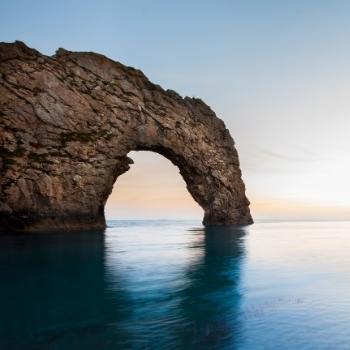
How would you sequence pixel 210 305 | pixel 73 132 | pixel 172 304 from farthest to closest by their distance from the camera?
pixel 73 132, pixel 172 304, pixel 210 305

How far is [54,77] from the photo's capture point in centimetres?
5700

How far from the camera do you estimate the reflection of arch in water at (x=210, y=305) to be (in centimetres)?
977

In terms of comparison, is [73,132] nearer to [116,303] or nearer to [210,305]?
[116,303]

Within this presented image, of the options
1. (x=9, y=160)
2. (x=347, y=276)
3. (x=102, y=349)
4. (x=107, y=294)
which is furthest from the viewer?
(x=9, y=160)

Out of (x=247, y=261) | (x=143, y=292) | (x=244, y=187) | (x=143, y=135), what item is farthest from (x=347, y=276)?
(x=244, y=187)

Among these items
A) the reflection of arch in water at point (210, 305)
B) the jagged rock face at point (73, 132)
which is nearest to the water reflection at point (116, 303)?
the reflection of arch in water at point (210, 305)

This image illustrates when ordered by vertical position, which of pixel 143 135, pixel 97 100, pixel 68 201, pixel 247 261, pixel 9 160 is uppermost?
pixel 97 100

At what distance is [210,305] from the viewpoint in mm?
13398

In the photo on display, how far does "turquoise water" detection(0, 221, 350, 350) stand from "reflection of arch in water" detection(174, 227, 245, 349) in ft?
0.10

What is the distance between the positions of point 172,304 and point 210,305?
1391mm

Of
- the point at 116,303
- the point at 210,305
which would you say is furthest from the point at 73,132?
the point at 210,305

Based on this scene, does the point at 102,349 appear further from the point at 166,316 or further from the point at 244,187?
the point at 244,187

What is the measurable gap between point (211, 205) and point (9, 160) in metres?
43.8

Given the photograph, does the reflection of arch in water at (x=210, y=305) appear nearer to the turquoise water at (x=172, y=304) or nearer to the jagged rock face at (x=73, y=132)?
the turquoise water at (x=172, y=304)
